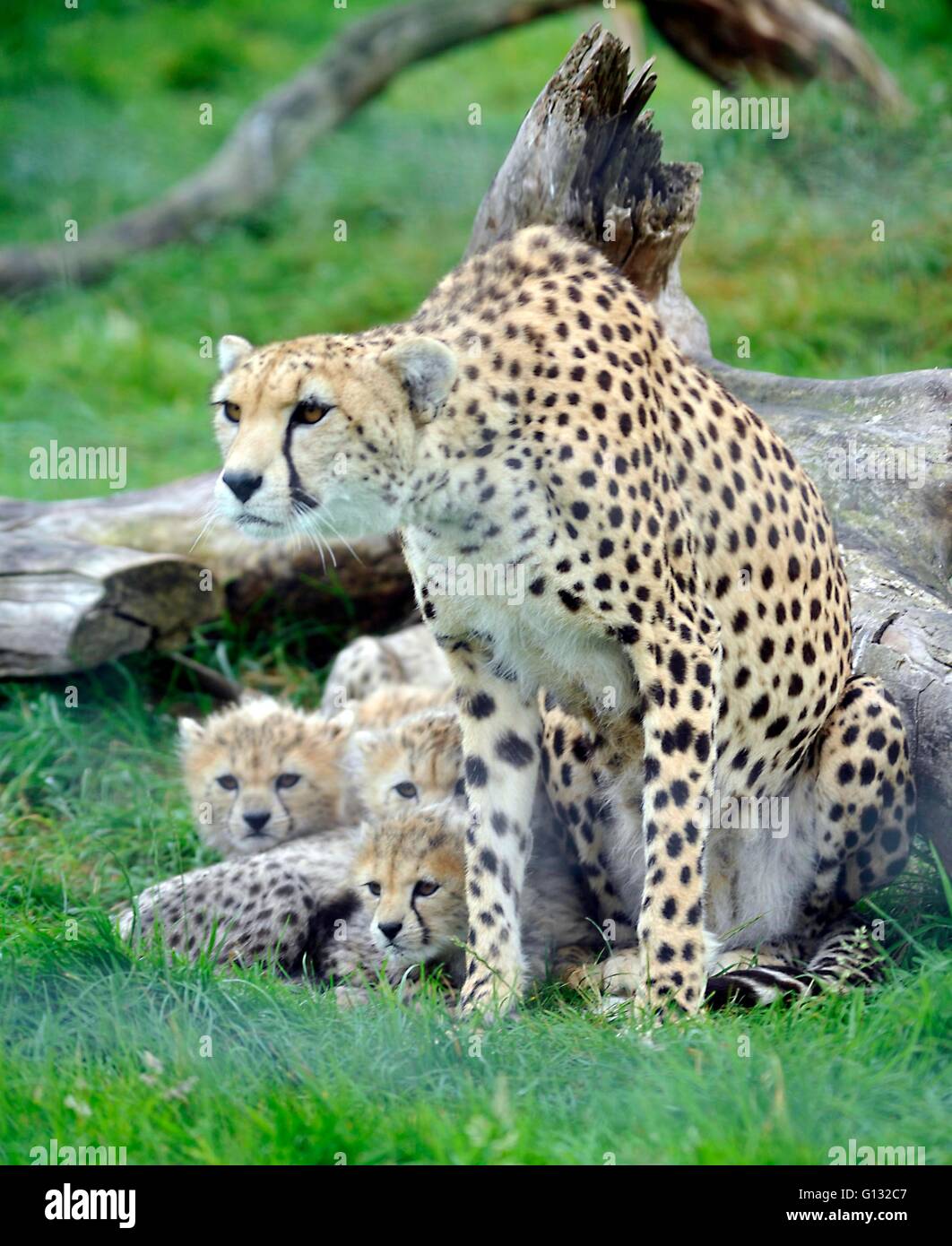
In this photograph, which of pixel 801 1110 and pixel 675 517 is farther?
pixel 675 517

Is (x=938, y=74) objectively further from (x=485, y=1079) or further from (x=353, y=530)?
(x=485, y=1079)

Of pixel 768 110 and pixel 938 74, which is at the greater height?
pixel 938 74

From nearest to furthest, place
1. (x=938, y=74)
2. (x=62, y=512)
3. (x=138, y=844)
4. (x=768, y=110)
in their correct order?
(x=138, y=844) → (x=62, y=512) → (x=768, y=110) → (x=938, y=74)

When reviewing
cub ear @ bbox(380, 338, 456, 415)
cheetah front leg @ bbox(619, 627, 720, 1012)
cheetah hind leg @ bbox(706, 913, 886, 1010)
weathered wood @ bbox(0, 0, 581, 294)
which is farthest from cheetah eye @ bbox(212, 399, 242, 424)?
weathered wood @ bbox(0, 0, 581, 294)

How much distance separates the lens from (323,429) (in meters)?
3.43

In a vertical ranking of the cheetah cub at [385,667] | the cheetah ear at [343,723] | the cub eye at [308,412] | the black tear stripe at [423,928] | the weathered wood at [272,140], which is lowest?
the black tear stripe at [423,928]

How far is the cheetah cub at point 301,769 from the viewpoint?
16.0ft

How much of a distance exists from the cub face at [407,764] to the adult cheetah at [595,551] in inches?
31.1

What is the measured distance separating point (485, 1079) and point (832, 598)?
1719mm

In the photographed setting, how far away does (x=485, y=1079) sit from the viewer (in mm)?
3225

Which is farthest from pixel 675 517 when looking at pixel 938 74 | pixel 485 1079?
pixel 938 74

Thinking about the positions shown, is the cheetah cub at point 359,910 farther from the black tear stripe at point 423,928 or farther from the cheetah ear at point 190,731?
the cheetah ear at point 190,731

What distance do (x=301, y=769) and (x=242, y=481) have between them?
76.8 inches

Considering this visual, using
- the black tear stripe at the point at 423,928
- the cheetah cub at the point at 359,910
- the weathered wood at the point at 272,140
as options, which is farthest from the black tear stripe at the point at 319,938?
the weathered wood at the point at 272,140
